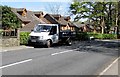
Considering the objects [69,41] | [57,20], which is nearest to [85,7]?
[57,20]

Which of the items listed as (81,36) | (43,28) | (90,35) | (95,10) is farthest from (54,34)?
(95,10)

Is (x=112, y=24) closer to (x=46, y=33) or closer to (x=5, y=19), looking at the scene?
(x=5, y=19)

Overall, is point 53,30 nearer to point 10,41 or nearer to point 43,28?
point 43,28

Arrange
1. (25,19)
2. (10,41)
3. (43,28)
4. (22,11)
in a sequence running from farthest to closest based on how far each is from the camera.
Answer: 1. (25,19)
2. (22,11)
3. (43,28)
4. (10,41)

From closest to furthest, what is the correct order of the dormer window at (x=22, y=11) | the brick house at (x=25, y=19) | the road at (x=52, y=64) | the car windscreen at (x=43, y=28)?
the road at (x=52, y=64)
the car windscreen at (x=43, y=28)
the brick house at (x=25, y=19)
the dormer window at (x=22, y=11)

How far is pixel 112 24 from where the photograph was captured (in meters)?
76.6

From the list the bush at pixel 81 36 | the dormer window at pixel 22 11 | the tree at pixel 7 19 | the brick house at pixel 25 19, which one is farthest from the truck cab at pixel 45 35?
the dormer window at pixel 22 11

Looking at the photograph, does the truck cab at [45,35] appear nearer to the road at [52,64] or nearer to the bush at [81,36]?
the road at [52,64]

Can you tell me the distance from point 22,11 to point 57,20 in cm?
1930

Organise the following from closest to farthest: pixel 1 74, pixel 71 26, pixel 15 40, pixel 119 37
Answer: pixel 1 74, pixel 15 40, pixel 119 37, pixel 71 26

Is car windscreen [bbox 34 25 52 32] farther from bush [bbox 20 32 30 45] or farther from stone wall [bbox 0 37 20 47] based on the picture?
stone wall [bbox 0 37 20 47]

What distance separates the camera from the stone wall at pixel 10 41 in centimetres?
2559

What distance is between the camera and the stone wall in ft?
84.0

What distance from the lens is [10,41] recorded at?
87.0ft
